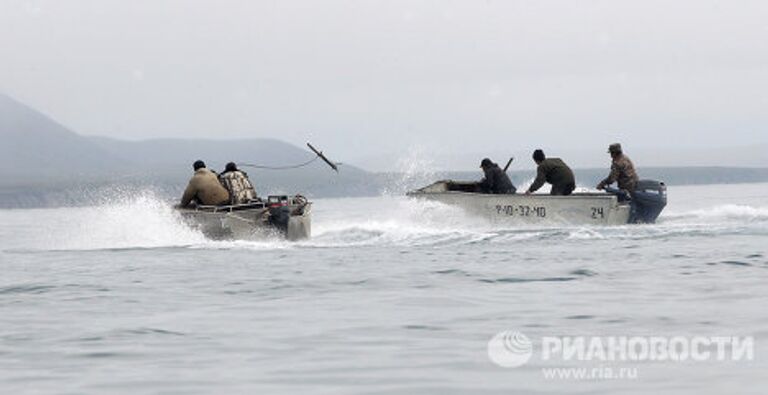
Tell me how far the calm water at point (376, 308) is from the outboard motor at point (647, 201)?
166cm

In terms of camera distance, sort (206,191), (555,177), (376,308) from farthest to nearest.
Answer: (555,177) < (206,191) < (376,308)

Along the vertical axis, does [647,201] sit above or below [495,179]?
below

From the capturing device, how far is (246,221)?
97.5 feet

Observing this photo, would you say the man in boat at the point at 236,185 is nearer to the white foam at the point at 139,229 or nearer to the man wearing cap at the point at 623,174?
the white foam at the point at 139,229

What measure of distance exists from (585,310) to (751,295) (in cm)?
249

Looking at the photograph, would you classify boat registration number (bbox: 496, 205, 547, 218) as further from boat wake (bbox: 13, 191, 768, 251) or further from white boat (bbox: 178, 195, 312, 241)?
white boat (bbox: 178, 195, 312, 241)

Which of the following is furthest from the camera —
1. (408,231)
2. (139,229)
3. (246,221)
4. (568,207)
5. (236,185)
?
(139,229)

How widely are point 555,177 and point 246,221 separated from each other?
24.6ft

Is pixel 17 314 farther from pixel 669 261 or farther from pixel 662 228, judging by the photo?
pixel 662 228

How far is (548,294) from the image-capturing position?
17297 millimetres

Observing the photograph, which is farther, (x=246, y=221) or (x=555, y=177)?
(x=555, y=177)

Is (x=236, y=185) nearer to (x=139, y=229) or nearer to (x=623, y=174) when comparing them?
(x=139, y=229)

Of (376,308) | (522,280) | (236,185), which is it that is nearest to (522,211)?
(236,185)

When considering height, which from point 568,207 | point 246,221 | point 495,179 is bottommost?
point 246,221
